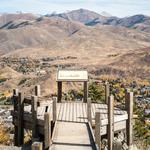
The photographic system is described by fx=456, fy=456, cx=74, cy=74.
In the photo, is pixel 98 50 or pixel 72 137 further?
pixel 98 50

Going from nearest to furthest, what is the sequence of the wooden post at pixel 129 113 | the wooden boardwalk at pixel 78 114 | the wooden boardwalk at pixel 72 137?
the wooden boardwalk at pixel 72 137, the wooden boardwalk at pixel 78 114, the wooden post at pixel 129 113

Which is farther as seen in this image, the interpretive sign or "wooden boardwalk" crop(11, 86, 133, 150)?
the interpretive sign

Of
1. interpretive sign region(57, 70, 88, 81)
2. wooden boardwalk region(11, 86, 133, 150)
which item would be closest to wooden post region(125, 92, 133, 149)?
wooden boardwalk region(11, 86, 133, 150)

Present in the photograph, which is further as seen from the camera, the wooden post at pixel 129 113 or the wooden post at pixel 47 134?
the wooden post at pixel 129 113

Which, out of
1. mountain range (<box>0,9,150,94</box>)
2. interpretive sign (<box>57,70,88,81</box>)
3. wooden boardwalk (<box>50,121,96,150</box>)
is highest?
interpretive sign (<box>57,70,88,81</box>)

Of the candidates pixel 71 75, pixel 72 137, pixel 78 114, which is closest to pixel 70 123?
pixel 78 114

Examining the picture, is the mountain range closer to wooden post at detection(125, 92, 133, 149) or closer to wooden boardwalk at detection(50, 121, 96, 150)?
wooden post at detection(125, 92, 133, 149)

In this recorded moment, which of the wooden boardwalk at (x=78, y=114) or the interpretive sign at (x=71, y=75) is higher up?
the interpretive sign at (x=71, y=75)

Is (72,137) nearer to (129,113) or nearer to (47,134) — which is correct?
(47,134)

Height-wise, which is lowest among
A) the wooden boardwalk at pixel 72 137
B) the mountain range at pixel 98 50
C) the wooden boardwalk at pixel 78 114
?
the mountain range at pixel 98 50

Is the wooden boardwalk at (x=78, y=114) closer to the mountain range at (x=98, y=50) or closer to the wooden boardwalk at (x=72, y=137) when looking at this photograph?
the wooden boardwalk at (x=72, y=137)

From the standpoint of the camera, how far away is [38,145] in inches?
382

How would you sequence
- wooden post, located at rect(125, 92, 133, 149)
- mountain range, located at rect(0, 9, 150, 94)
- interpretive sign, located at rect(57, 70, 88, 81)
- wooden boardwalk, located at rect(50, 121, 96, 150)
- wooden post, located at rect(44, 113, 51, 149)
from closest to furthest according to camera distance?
wooden boardwalk, located at rect(50, 121, 96, 150) → wooden post, located at rect(44, 113, 51, 149) → wooden post, located at rect(125, 92, 133, 149) → interpretive sign, located at rect(57, 70, 88, 81) → mountain range, located at rect(0, 9, 150, 94)

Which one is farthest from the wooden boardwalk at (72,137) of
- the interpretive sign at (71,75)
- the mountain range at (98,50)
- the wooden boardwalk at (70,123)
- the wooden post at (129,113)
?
the mountain range at (98,50)
